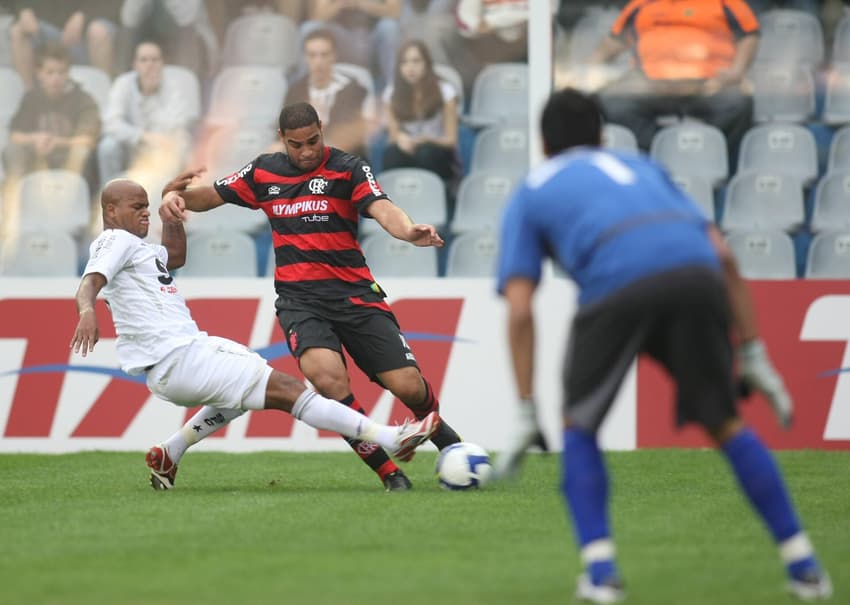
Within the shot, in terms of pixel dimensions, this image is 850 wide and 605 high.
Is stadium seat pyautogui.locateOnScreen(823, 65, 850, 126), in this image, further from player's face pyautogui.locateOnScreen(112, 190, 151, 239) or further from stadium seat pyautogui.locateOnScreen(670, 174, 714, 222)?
player's face pyautogui.locateOnScreen(112, 190, 151, 239)

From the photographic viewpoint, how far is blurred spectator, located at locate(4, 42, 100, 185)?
12.4 metres

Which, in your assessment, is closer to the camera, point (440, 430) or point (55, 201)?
point (440, 430)

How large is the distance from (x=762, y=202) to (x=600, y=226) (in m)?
7.75

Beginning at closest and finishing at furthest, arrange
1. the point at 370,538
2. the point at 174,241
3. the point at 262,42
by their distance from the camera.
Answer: the point at 370,538 → the point at 174,241 → the point at 262,42

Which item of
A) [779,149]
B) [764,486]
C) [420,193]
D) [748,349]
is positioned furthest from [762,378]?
[779,149]

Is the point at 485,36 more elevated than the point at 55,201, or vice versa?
the point at 485,36

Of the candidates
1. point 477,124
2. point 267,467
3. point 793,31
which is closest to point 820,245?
point 793,31

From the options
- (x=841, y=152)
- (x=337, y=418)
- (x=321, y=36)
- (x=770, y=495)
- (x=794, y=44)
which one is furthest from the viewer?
(x=321, y=36)

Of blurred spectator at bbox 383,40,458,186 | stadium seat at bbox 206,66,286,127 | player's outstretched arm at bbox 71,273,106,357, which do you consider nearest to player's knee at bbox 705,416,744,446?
player's outstretched arm at bbox 71,273,106,357

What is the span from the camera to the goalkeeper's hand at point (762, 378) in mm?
4652

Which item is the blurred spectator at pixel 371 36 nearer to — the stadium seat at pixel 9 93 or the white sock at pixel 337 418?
the stadium seat at pixel 9 93

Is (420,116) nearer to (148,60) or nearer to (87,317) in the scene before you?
(148,60)

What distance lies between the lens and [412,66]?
12.2 metres

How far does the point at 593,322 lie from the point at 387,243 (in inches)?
299
